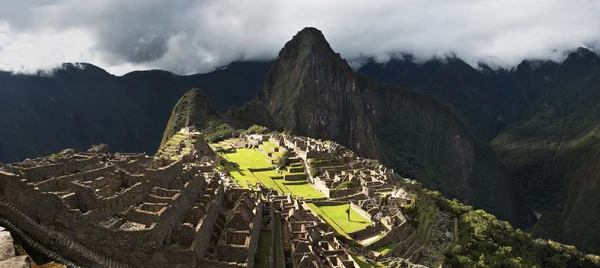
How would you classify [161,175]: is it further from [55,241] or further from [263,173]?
[263,173]

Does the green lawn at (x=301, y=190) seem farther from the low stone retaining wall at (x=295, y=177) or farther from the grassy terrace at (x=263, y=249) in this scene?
the grassy terrace at (x=263, y=249)

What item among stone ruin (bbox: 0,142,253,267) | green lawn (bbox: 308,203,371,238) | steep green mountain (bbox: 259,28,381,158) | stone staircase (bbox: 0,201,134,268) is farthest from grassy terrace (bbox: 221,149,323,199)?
steep green mountain (bbox: 259,28,381,158)

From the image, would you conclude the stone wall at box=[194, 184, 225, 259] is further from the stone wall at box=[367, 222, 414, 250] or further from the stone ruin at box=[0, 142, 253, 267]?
→ the stone wall at box=[367, 222, 414, 250]

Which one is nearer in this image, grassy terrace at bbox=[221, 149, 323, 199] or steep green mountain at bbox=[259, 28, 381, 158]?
grassy terrace at bbox=[221, 149, 323, 199]

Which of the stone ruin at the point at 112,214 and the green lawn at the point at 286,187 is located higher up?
the stone ruin at the point at 112,214

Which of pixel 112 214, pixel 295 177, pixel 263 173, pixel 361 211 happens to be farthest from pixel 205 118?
pixel 112 214

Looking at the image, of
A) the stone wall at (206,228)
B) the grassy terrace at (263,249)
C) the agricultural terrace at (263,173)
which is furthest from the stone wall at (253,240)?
the agricultural terrace at (263,173)
